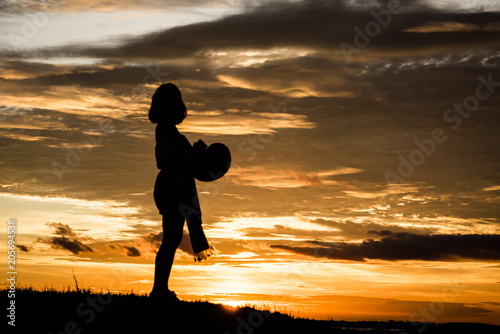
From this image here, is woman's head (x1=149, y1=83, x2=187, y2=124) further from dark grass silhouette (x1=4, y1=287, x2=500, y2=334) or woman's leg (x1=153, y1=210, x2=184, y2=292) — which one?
dark grass silhouette (x1=4, y1=287, x2=500, y2=334)

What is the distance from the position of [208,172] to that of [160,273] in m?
1.86

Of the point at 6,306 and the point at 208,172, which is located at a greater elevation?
the point at 208,172

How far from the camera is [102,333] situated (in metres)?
8.15

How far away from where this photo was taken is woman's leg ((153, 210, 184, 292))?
361 inches

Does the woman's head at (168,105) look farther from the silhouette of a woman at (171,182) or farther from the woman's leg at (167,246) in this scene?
the woman's leg at (167,246)

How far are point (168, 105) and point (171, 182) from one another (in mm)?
1277

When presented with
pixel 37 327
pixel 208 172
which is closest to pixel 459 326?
pixel 208 172

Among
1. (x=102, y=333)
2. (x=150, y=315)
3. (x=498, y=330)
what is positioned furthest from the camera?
(x=498, y=330)

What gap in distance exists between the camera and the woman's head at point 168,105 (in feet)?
30.6

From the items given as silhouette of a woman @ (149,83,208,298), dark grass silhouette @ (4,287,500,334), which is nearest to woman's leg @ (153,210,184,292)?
silhouette of a woman @ (149,83,208,298)

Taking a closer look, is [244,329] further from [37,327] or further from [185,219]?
[37,327]

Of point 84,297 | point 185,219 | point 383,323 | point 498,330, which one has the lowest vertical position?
point 383,323

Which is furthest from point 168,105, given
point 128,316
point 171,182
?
point 128,316

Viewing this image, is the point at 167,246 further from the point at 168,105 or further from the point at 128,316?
the point at 168,105
